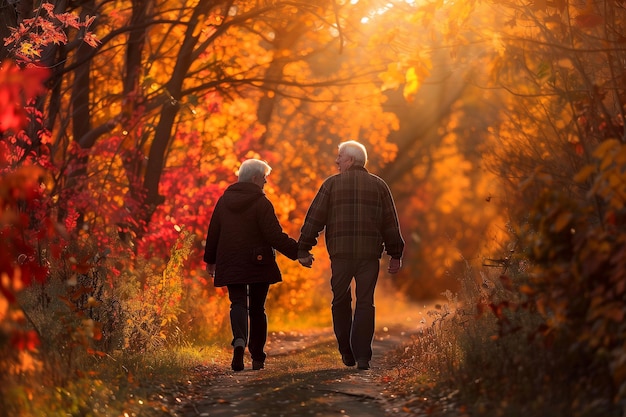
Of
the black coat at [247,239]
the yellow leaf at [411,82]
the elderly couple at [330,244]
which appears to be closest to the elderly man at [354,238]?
the elderly couple at [330,244]

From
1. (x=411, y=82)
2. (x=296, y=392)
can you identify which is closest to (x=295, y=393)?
(x=296, y=392)

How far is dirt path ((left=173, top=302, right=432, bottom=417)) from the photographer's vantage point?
743 centimetres

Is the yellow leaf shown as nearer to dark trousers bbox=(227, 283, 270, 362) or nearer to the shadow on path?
the shadow on path

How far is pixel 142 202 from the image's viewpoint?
14258 mm

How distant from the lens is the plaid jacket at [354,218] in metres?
9.66

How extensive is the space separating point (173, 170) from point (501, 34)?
852cm

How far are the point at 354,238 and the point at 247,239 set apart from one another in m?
1.07

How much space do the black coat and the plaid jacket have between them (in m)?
0.30

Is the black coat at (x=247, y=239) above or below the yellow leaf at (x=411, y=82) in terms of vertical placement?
below

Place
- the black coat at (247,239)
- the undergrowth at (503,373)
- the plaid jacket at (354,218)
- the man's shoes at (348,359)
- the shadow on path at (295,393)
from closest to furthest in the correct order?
the undergrowth at (503,373) < the shadow on path at (295,393) < the plaid jacket at (354,218) < the black coat at (247,239) < the man's shoes at (348,359)

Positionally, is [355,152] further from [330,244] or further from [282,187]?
[282,187]

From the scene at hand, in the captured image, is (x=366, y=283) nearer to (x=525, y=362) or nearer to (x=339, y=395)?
(x=339, y=395)

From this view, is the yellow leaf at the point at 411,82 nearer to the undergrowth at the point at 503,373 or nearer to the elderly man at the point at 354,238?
the undergrowth at the point at 503,373

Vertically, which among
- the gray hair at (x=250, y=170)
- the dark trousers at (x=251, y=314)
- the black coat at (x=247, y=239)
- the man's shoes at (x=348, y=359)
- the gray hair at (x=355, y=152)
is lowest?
the man's shoes at (x=348, y=359)
